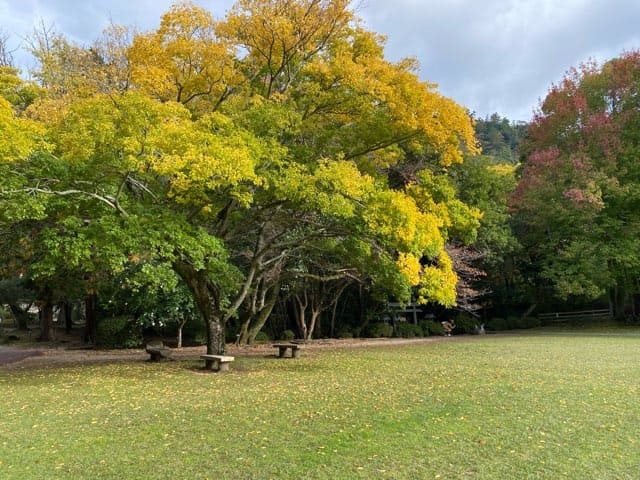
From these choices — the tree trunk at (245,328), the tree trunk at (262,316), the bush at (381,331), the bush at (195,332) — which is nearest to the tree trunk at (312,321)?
the bush at (381,331)

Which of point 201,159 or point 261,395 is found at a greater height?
point 201,159

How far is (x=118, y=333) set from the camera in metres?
18.2

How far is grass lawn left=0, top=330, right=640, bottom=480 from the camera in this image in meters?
4.25

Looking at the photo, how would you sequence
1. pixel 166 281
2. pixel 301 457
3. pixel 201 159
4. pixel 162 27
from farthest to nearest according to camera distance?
pixel 162 27, pixel 166 281, pixel 201 159, pixel 301 457

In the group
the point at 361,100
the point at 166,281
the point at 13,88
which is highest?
the point at 13,88

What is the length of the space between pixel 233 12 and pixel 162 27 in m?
1.57

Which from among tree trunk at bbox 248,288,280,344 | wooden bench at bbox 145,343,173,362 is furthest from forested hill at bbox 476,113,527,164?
wooden bench at bbox 145,343,173,362

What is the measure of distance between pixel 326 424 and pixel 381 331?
17.5 metres

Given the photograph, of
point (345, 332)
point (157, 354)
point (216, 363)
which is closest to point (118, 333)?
point (157, 354)

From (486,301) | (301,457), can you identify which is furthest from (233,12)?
(486,301)

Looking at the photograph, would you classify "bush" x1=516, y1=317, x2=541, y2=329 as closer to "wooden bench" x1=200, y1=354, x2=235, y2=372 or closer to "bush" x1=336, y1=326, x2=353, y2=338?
"bush" x1=336, y1=326, x2=353, y2=338

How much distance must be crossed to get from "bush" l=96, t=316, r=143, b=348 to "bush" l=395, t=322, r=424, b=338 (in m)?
11.6

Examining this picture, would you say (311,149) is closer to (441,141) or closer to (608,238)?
(441,141)

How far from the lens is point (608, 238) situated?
22516mm
